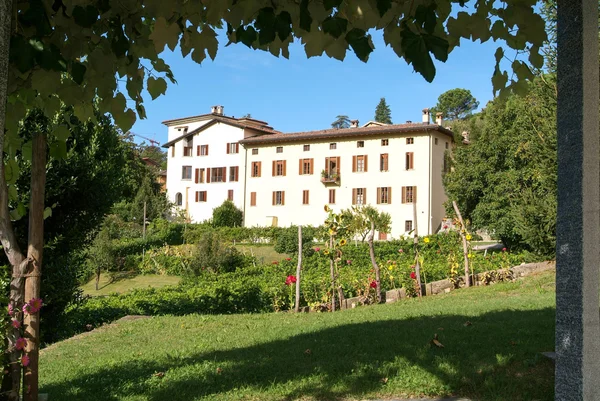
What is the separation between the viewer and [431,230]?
39000 mm

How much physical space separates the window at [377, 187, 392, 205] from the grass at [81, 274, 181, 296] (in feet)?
59.4

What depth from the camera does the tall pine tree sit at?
9500 centimetres

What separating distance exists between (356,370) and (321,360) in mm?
576

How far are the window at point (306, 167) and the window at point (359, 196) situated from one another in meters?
3.91

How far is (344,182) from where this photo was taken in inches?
1682

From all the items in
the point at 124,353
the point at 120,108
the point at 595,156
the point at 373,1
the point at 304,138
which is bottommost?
the point at 124,353

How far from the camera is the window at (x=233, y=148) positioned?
4704 cm

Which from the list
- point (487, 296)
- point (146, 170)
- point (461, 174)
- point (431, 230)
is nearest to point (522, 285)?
point (487, 296)

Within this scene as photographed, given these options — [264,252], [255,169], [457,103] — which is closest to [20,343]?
[264,252]

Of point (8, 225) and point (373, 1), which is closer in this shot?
point (373, 1)

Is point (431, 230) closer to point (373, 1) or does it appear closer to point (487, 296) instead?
point (487, 296)

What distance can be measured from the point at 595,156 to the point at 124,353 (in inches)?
230

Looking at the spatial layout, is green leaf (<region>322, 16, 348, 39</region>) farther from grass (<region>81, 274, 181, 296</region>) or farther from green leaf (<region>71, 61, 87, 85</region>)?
grass (<region>81, 274, 181, 296</region>)

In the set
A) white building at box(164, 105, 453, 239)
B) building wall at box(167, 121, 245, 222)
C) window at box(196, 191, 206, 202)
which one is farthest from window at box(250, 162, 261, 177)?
window at box(196, 191, 206, 202)
